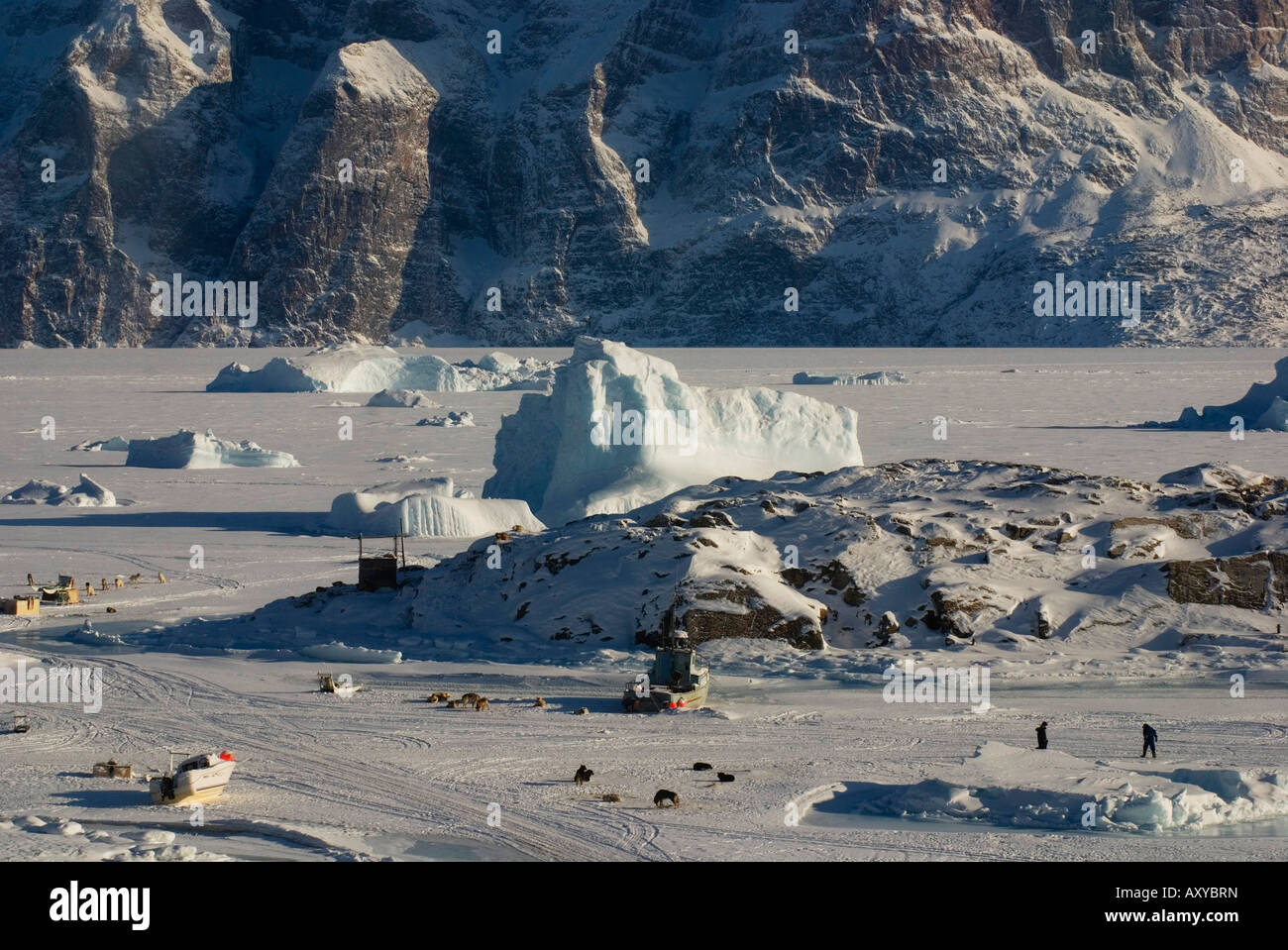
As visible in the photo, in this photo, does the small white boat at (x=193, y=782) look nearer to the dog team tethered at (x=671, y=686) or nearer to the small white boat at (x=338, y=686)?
the small white boat at (x=338, y=686)

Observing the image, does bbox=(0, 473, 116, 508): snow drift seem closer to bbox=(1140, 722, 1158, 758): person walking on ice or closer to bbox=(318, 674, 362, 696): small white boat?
bbox=(318, 674, 362, 696): small white boat

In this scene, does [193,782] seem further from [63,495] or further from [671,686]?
[63,495]

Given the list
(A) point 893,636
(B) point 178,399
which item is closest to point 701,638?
(A) point 893,636

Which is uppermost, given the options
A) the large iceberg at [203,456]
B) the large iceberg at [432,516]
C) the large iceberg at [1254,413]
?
the large iceberg at [1254,413]

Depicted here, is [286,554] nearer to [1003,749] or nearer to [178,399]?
[1003,749]

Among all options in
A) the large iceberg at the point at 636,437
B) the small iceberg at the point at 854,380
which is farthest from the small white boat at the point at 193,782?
the small iceberg at the point at 854,380

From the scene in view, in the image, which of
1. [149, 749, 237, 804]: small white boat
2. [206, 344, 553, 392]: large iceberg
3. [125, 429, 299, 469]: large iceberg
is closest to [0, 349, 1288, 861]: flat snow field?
[149, 749, 237, 804]: small white boat

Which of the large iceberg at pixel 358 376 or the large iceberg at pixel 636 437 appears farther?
the large iceberg at pixel 358 376
